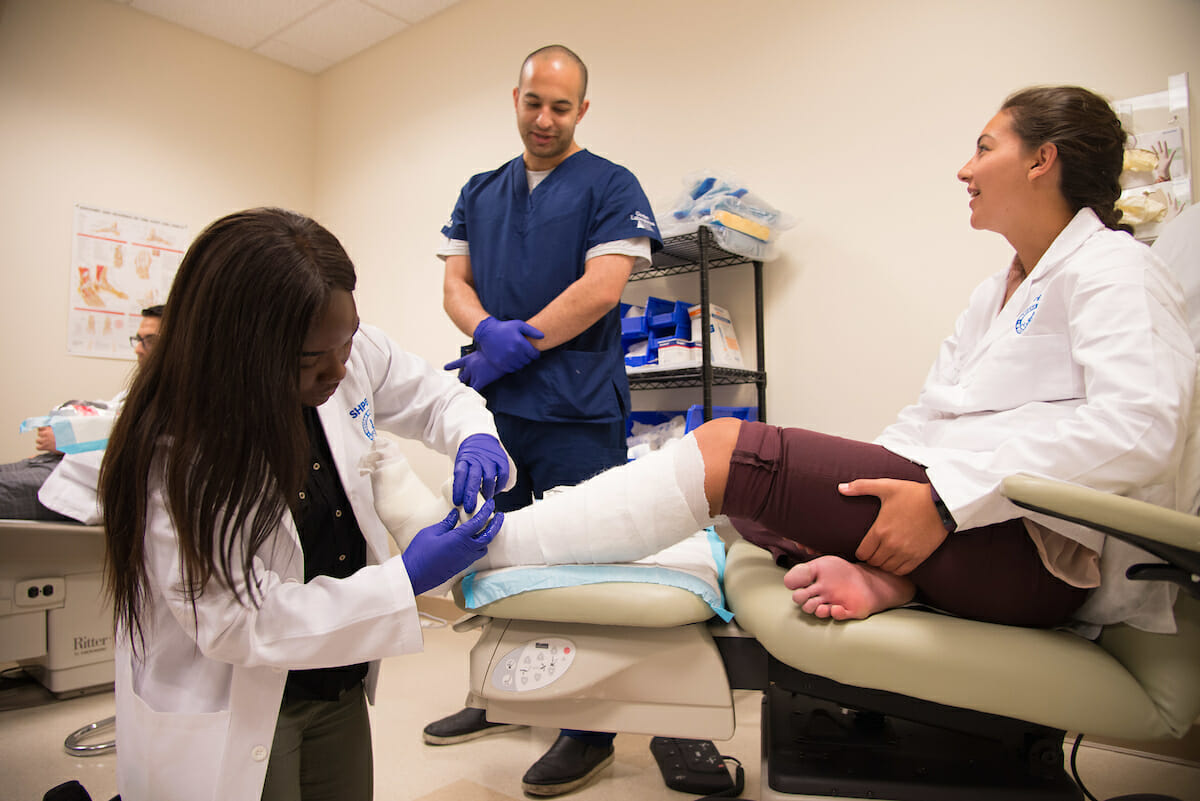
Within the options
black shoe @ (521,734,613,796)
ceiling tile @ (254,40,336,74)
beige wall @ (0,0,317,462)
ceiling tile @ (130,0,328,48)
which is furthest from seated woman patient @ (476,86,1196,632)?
ceiling tile @ (254,40,336,74)

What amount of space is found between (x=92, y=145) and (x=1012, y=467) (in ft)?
12.8

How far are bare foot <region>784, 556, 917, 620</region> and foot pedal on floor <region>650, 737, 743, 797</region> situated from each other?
2.73ft

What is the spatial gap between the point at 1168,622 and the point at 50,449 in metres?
2.91

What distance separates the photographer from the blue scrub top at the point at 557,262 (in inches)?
65.9

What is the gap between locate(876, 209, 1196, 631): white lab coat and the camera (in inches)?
32.4

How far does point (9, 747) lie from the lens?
70.6 inches

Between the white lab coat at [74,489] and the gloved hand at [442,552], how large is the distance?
1.36 meters

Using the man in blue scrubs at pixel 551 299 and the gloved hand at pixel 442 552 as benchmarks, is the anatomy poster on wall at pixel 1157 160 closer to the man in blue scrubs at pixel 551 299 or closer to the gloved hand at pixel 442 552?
the man in blue scrubs at pixel 551 299

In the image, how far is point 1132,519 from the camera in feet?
2.11

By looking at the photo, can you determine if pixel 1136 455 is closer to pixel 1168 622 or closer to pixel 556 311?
pixel 1168 622

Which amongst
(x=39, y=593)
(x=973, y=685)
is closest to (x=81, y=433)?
(x=39, y=593)

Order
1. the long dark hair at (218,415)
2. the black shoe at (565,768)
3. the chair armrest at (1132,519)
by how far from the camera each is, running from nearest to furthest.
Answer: the chair armrest at (1132,519)
the long dark hair at (218,415)
the black shoe at (565,768)

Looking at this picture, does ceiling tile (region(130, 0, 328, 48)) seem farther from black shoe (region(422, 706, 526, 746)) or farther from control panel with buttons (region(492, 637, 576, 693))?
control panel with buttons (region(492, 637, 576, 693))

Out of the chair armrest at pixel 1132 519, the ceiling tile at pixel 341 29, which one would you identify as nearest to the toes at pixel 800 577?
the chair armrest at pixel 1132 519
